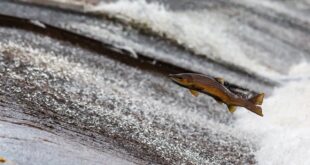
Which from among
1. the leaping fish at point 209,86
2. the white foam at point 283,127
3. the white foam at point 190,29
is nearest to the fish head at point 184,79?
the leaping fish at point 209,86

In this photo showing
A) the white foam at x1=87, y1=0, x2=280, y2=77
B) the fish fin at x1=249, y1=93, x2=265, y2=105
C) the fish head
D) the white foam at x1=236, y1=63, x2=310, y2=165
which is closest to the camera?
the fish head

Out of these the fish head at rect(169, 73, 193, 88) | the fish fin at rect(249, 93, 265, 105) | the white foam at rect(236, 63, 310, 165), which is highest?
the fish head at rect(169, 73, 193, 88)

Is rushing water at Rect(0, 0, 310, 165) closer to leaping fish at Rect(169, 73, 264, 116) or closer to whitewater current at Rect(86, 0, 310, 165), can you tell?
whitewater current at Rect(86, 0, 310, 165)

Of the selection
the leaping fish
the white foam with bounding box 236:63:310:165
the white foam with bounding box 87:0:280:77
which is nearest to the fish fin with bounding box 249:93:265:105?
the leaping fish

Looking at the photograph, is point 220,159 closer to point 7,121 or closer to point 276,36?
point 7,121

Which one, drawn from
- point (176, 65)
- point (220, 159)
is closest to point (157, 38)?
point (176, 65)

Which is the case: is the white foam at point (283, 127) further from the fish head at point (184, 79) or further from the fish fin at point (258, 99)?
the fish head at point (184, 79)
